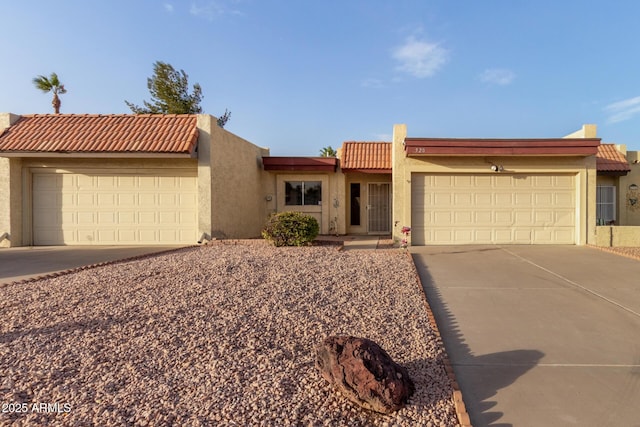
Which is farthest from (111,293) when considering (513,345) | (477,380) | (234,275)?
(513,345)

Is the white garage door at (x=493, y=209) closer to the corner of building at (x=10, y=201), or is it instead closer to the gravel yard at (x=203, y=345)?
the gravel yard at (x=203, y=345)

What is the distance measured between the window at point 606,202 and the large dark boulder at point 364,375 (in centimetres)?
1683

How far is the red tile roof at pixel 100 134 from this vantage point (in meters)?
10.9

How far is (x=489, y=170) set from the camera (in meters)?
11.3

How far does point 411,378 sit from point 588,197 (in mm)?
11335

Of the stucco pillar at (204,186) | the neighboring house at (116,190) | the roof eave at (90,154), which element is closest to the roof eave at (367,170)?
the neighboring house at (116,190)

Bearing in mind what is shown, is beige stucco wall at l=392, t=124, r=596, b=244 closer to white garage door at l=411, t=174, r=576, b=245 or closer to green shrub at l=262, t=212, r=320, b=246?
white garage door at l=411, t=174, r=576, b=245

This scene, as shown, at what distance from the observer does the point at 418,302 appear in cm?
523

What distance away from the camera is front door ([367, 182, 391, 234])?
50.9 ft

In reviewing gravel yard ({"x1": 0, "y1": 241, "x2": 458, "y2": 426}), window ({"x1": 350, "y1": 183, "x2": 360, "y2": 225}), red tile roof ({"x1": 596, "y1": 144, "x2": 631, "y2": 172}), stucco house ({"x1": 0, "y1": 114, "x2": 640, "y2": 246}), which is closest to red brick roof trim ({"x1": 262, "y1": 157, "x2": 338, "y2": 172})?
window ({"x1": 350, "y1": 183, "x2": 360, "y2": 225})

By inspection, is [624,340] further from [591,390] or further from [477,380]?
[477,380]

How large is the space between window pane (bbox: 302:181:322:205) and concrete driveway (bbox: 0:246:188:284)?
22.3 feet

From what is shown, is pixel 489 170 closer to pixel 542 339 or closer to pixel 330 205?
pixel 330 205

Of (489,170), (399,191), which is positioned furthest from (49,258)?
(489,170)
